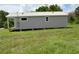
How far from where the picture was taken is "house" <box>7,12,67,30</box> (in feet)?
16.6

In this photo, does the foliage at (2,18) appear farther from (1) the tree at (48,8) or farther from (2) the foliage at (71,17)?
(2) the foliage at (71,17)

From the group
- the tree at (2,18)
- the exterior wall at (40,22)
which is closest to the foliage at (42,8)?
the exterior wall at (40,22)

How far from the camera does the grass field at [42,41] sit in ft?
16.4

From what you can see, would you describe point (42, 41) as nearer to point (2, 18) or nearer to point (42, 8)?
point (42, 8)

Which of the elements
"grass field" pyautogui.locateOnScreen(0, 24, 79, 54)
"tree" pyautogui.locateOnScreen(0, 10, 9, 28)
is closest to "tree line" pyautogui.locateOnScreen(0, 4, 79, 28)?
"tree" pyautogui.locateOnScreen(0, 10, 9, 28)

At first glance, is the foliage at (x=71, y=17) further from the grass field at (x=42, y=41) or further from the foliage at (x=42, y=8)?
the foliage at (x=42, y=8)

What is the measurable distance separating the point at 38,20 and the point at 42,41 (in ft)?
1.32

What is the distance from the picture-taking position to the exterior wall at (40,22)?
200 inches

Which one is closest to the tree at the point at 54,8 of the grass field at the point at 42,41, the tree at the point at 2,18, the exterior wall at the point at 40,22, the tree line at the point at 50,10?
the tree line at the point at 50,10

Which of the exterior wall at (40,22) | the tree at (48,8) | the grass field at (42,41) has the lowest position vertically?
the grass field at (42,41)

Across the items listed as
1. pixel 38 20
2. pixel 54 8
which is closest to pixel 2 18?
pixel 38 20

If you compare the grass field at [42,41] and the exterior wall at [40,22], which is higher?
the exterior wall at [40,22]

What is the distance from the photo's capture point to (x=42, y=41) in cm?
507

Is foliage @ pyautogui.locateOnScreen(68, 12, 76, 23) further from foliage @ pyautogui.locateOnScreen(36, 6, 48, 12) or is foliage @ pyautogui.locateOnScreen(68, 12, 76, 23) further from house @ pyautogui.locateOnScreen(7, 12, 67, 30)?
foliage @ pyautogui.locateOnScreen(36, 6, 48, 12)
